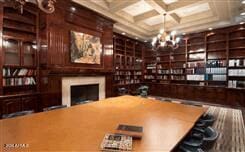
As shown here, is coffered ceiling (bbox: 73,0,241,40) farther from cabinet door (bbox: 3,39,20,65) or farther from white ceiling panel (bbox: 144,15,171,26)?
cabinet door (bbox: 3,39,20,65)

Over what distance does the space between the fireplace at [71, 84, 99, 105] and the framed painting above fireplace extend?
875mm

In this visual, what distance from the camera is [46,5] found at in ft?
6.72

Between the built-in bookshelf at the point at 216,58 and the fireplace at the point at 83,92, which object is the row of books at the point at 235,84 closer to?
the built-in bookshelf at the point at 216,58

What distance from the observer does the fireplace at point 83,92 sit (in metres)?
4.87

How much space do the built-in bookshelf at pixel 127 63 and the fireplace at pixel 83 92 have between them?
1.71m

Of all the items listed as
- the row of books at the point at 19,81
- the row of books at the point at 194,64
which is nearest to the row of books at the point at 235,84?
the row of books at the point at 194,64

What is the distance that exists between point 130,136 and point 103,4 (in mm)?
4379

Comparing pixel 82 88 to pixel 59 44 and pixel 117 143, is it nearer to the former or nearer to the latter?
pixel 59 44

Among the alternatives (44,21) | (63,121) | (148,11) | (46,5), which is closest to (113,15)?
(148,11)

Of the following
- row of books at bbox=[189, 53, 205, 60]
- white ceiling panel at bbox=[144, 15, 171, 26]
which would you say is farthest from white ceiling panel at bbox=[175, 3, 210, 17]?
row of books at bbox=[189, 53, 205, 60]

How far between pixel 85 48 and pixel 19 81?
206 centimetres

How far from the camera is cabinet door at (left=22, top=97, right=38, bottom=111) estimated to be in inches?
153

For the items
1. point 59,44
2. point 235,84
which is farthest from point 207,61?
point 59,44

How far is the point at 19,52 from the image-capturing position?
3.92m
